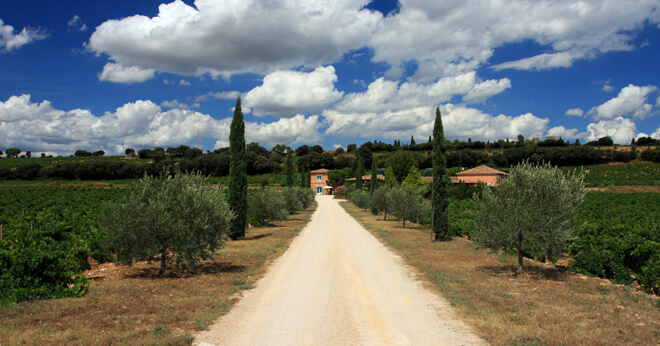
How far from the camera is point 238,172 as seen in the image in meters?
22.2

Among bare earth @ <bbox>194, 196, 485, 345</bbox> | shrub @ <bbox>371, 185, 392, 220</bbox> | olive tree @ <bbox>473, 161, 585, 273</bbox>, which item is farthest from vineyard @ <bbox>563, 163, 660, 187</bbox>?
bare earth @ <bbox>194, 196, 485, 345</bbox>

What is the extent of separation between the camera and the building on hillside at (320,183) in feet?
330

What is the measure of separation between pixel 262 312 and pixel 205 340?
1770 mm

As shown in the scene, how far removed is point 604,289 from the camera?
9.78m

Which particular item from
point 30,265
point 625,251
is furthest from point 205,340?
point 625,251

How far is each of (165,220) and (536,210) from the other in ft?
36.9

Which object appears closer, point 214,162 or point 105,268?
point 105,268

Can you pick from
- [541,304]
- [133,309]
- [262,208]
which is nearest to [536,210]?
[541,304]

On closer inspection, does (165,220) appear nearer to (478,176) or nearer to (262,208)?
(262,208)

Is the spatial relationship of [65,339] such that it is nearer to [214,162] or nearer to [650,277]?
[650,277]

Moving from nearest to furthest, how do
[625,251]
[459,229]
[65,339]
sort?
[65,339], [625,251], [459,229]

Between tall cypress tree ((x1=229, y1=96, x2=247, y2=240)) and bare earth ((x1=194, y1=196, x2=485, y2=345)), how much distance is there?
29.5ft

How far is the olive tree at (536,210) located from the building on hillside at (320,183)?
8837 cm

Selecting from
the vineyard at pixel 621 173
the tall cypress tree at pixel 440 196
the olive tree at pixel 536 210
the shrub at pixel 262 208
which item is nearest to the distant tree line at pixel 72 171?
the shrub at pixel 262 208
